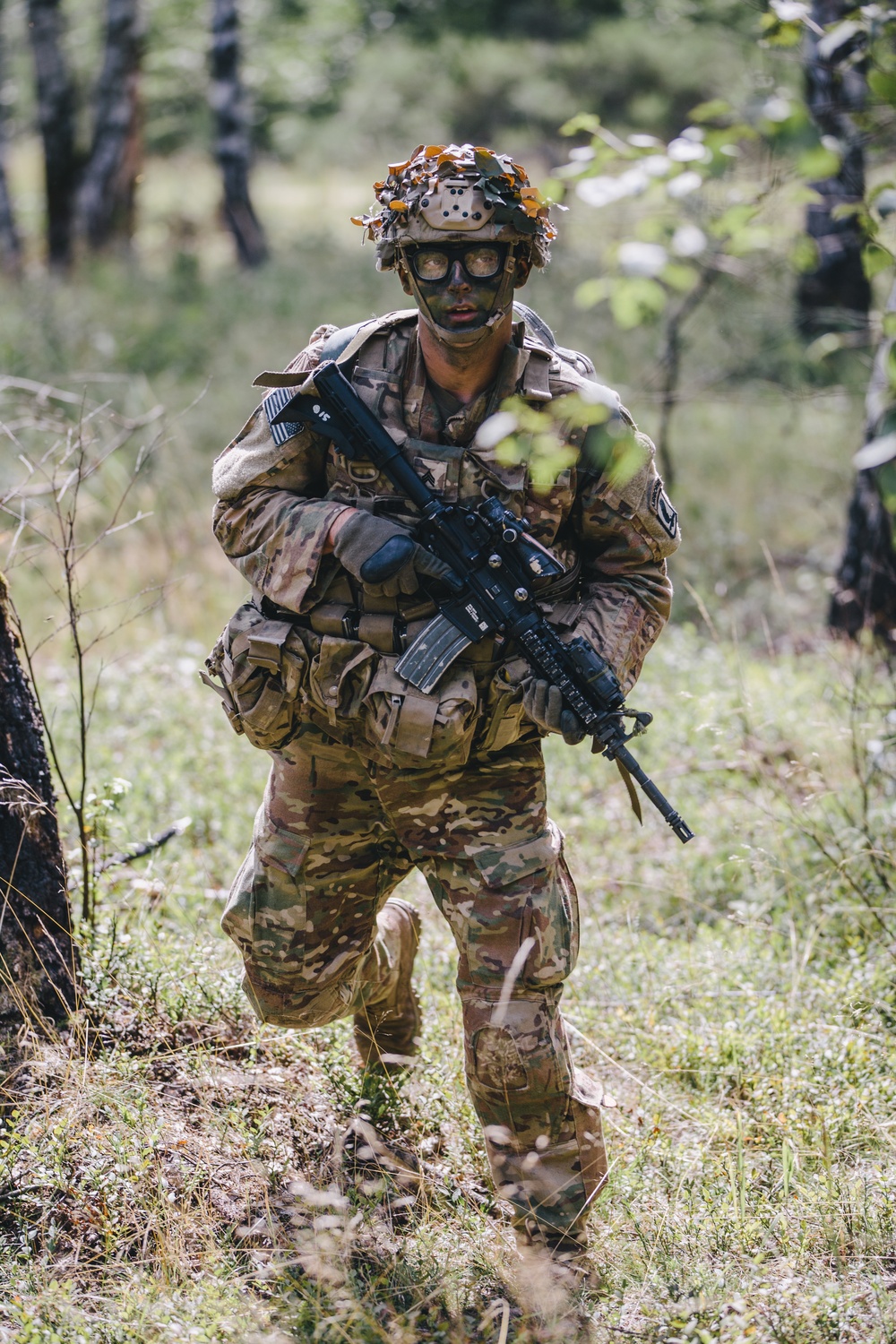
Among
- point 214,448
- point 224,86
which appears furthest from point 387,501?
point 224,86

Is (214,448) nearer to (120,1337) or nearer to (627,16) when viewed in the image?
(120,1337)

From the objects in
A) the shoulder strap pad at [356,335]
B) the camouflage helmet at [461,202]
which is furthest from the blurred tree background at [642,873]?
the shoulder strap pad at [356,335]

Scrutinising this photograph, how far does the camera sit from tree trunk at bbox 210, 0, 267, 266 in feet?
48.3

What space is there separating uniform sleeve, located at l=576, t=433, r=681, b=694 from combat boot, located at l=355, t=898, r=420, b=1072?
41.1 inches

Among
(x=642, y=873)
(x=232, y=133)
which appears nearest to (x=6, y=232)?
(x=232, y=133)

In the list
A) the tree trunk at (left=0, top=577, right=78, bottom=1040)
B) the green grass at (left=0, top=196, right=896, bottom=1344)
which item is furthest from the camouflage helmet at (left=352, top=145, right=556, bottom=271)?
the tree trunk at (left=0, top=577, right=78, bottom=1040)

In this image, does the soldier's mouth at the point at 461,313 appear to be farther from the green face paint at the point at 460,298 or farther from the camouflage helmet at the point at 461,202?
the camouflage helmet at the point at 461,202

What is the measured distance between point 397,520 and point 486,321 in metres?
0.52

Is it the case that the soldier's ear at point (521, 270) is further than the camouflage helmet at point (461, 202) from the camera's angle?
Yes

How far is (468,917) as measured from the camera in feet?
9.52

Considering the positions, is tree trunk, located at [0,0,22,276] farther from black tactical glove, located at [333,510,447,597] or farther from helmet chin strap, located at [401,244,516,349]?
black tactical glove, located at [333,510,447,597]

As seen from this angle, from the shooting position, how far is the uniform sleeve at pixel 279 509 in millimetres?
2928

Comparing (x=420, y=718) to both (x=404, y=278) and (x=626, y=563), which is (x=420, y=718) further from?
(x=404, y=278)

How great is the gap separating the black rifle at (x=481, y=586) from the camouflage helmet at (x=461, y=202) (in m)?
0.39
